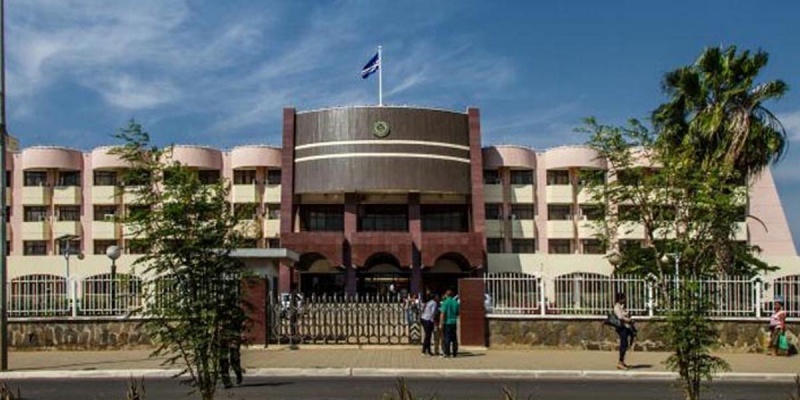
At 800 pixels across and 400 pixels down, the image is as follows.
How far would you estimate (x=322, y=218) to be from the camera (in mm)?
62031

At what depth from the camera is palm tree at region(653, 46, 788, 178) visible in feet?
102

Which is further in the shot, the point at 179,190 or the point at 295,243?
the point at 295,243

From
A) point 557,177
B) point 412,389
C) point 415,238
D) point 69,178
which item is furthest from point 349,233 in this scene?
point 412,389

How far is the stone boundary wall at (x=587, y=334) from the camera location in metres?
24.0

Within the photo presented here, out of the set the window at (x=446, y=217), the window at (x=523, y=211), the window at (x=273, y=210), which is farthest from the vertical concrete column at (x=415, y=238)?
the window at (x=273, y=210)

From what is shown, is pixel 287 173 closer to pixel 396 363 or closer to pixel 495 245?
pixel 495 245

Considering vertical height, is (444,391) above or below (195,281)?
below

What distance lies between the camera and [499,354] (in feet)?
74.6

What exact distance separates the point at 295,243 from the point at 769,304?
35.5 meters

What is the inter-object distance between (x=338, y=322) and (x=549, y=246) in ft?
134

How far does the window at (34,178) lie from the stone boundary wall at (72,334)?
41.8m

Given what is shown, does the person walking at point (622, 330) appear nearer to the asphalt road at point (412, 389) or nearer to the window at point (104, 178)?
the asphalt road at point (412, 389)

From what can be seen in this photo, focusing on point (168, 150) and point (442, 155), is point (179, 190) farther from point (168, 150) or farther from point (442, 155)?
point (442, 155)

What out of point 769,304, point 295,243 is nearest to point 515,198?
point 295,243
